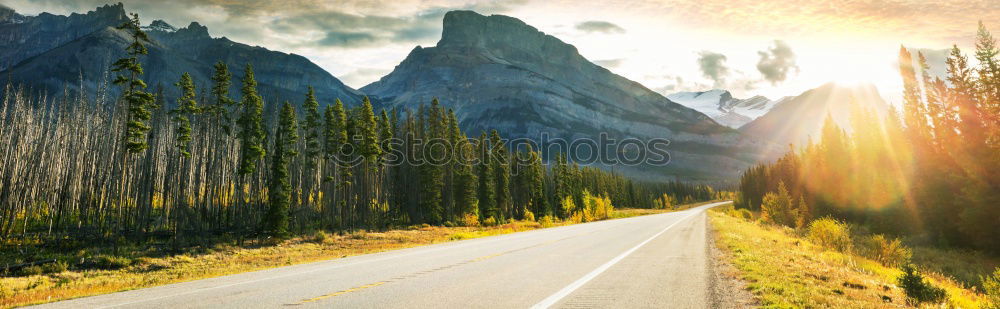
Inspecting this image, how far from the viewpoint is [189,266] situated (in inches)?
898

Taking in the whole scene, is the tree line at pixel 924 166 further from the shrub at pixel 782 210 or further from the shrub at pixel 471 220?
the shrub at pixel 471 220

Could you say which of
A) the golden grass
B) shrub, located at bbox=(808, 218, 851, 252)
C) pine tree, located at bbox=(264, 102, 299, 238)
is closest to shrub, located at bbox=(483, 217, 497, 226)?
the golden grass

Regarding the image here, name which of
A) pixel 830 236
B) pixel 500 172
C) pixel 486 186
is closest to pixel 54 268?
pixel 830 236

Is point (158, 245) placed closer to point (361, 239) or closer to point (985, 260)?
point (361, 239)

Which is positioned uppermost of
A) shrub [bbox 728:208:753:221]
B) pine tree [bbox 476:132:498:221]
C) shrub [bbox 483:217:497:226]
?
pine tree [bbox 476:132:498:221]

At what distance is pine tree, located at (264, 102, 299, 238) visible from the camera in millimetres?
35344

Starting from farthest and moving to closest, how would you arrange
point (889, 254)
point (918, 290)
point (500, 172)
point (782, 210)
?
point (500, 172) < point (782, 210) < point (889, 254) < point (918, 290)

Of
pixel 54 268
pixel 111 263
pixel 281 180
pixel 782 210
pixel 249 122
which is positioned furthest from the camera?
pixel 782 210

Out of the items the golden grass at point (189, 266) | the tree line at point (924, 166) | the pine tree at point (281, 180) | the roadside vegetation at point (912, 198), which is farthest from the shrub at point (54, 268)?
the tree line at point (924, 166)

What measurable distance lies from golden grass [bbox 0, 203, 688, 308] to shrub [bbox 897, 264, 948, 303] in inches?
729

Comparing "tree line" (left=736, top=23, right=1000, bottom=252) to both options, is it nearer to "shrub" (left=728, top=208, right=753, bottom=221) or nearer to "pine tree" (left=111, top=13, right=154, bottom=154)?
"shrub" (left=728, top=208, right=753, bottom=221)

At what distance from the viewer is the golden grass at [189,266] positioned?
13.8 m

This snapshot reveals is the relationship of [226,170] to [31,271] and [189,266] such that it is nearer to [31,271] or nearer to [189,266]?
[31,271]

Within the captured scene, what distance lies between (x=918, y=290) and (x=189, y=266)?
93.4 ft
